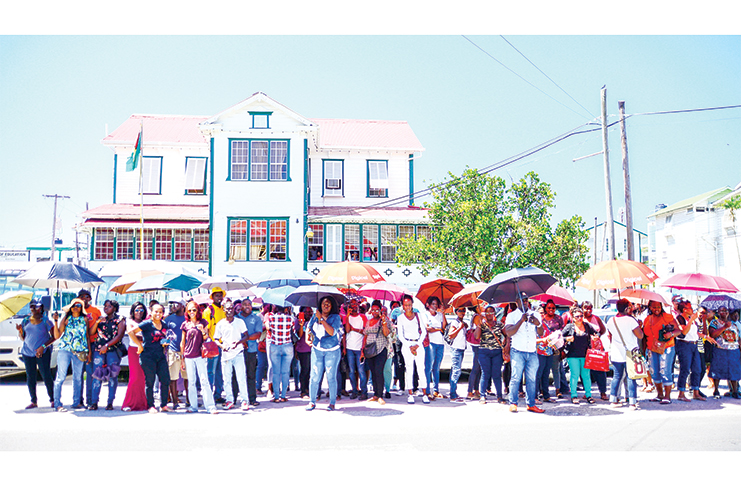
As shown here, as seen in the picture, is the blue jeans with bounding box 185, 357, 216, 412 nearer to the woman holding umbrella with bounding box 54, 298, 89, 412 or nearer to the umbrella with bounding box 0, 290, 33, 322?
the woman holding umbrella with bounding box 54, 298, 89, 412

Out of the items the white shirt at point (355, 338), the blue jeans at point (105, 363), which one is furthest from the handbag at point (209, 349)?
the white shirt at point (355, 338)

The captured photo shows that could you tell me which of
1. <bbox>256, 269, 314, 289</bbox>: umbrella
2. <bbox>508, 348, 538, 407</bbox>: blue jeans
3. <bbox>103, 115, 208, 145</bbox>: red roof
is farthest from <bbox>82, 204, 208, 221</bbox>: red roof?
<bbox>508, 348, 538, 407</bbox>: blue jeans

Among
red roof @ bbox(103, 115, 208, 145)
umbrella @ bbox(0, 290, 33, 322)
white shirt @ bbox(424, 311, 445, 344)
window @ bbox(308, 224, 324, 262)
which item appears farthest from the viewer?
red roof @ bbox(103, 115, 208, 145)

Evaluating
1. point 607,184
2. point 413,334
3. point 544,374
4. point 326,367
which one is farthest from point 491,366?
point 607,184

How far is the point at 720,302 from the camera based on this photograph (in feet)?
37.9

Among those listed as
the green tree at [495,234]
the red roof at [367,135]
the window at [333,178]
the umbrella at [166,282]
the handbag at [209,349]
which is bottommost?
the handbag at [209,349]

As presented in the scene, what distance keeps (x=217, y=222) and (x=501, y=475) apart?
1941 centimetres

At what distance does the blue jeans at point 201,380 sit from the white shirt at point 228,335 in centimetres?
40

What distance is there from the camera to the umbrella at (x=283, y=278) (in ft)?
42.5

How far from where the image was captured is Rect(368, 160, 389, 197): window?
26.6 meters

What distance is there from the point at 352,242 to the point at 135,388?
1628 centimetres

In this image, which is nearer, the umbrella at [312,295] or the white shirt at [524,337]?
the white shirt at [524,337]

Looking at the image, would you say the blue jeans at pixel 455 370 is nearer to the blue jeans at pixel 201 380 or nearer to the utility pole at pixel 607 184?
the blue jeans at pixel 201 380

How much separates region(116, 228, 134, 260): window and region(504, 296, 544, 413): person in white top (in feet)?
63.0
